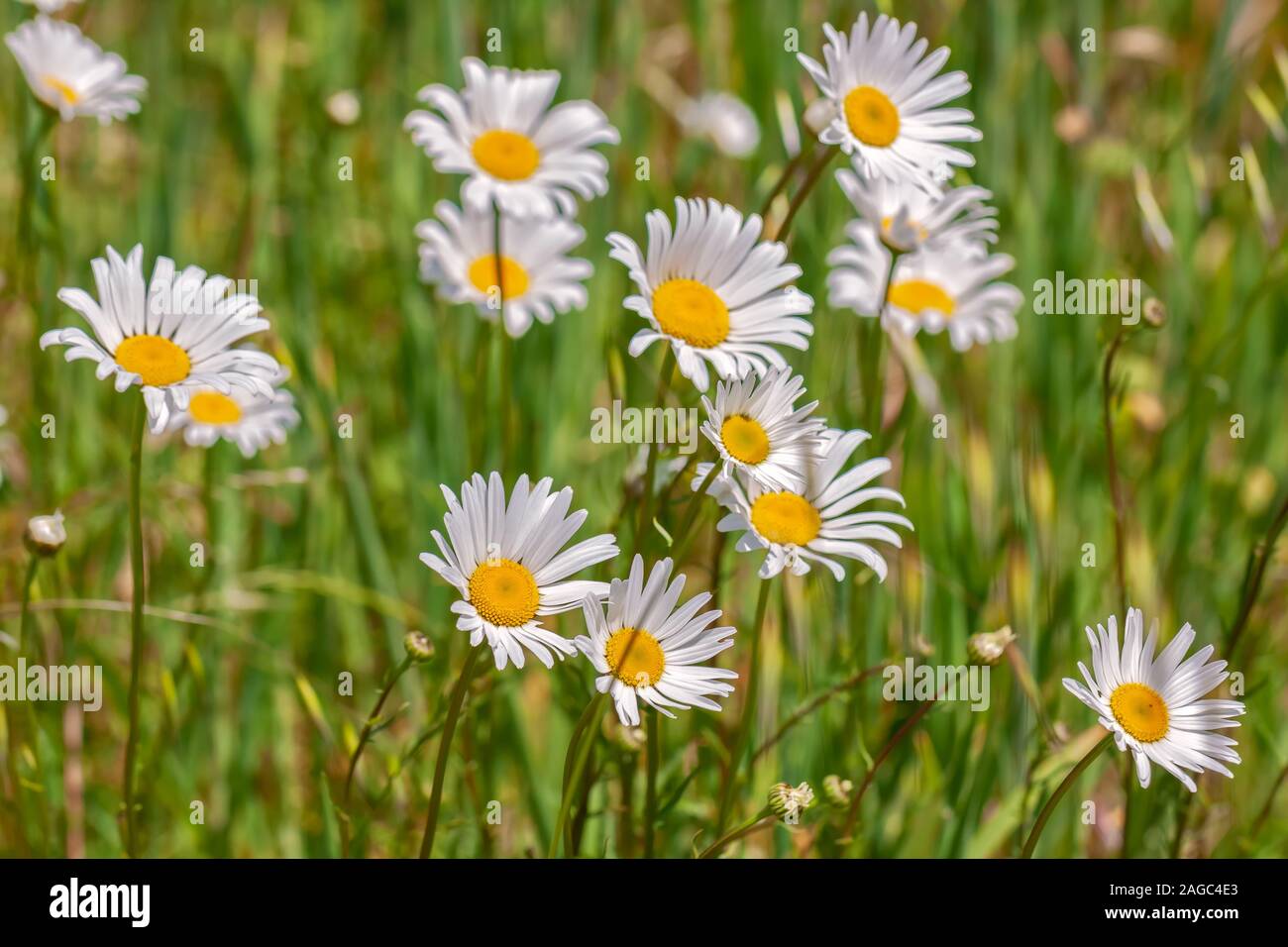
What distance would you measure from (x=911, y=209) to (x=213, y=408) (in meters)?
1.07

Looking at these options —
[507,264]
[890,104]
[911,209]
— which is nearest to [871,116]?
[890,104]

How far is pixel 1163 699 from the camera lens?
1.34 metres

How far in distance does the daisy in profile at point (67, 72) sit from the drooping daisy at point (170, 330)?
1.60 feet

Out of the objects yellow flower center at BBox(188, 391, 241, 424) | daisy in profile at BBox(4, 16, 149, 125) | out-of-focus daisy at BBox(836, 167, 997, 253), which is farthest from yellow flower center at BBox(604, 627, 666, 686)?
daisy in profile at BBox(4, 16, 149, 125)

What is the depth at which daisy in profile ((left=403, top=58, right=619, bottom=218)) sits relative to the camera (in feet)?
5.38

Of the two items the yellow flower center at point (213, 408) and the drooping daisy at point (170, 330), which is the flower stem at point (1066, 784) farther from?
the yellow flower center at point (213, 408)

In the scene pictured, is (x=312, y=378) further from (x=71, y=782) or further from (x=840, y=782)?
(x=840, y=782)

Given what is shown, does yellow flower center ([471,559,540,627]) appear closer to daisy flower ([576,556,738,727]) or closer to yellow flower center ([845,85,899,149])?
daisy flower ([576,556,738,727])

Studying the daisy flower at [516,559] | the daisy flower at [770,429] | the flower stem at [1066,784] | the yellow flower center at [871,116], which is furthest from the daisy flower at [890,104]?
the flower stem at [1066,784]

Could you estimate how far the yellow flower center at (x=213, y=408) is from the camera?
1.77 metres

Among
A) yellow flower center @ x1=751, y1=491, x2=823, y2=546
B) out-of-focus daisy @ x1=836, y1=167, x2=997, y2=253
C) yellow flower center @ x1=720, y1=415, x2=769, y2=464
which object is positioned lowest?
yellow flower center @ x1=751, y1=491, x2=823, y2=546

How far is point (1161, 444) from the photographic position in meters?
2.15
